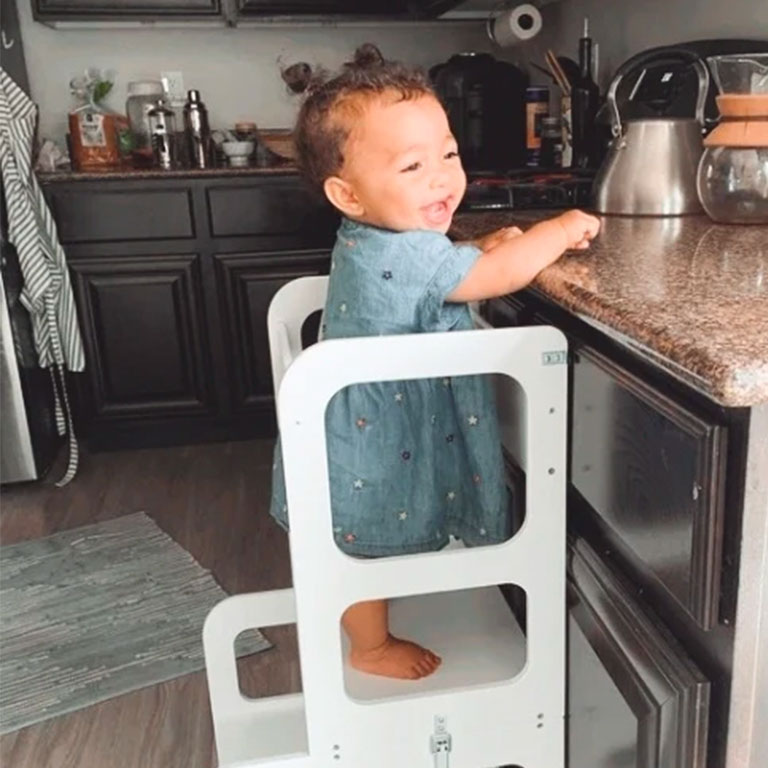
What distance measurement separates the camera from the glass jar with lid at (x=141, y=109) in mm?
2680

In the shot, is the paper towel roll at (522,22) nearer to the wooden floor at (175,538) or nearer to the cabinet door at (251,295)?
the cabinet door at (251,295)

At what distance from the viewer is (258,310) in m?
2.49

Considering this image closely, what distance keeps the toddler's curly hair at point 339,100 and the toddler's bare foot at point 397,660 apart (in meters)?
0.56

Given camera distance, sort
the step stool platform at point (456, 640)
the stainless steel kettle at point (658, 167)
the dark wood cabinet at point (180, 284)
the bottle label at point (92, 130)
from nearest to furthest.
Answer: the step stool platform at point (456, 640)
the stainless steel kettle at point (658, 167)
the dark wood cabinet at point (180, 284)
the bottle label at point (92, 130)

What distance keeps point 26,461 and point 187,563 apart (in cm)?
68

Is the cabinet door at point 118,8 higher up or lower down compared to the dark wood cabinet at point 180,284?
higher up

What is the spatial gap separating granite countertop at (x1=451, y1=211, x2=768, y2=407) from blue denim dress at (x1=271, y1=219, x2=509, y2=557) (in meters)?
0.12

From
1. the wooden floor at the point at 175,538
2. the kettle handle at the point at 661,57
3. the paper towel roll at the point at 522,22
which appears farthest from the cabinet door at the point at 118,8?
the kettle handle at the point at 661,57

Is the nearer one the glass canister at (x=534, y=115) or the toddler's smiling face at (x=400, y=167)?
the toddler's smiling face at (x=400, y=167)

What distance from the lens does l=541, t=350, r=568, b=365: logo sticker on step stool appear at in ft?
2.57

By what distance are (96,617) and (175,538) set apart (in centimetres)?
35

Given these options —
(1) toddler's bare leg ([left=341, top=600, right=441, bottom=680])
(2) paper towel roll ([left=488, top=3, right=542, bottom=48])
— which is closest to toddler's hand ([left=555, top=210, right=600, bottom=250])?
(1) toddler's bare leg ([left=341, top=600, right=441, bottom=680])

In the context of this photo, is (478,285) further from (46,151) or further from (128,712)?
(46,151)

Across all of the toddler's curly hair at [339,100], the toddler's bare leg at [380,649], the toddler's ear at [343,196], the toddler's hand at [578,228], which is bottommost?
the toddler's bare leg at [380,649]
